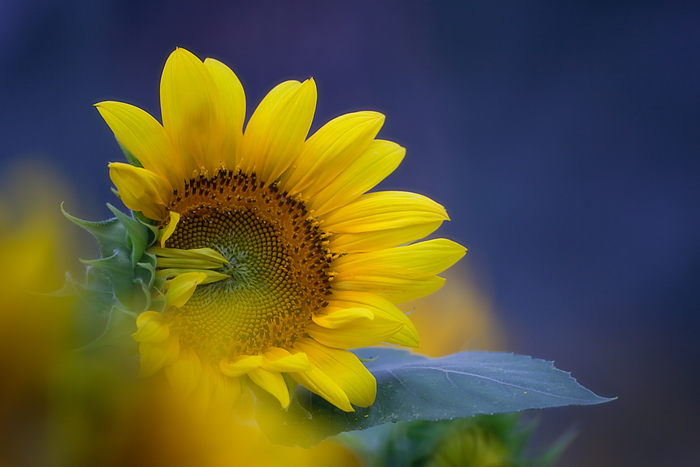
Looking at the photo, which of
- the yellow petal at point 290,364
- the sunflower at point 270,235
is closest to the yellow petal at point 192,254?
the sunflower at point 270,235

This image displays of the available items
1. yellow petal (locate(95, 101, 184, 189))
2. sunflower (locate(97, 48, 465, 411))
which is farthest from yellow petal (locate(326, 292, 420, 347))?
yellow petal (locate(95, 101, 184, 189))

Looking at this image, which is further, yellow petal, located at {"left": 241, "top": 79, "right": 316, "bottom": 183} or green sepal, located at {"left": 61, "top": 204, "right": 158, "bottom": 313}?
yellow petal, located at {"left": 241, "top": 79, "right": 316, "bottom": 183}

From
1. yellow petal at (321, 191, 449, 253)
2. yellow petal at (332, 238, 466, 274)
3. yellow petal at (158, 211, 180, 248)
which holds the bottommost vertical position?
yellow petal at (158, 211, 180, 248)

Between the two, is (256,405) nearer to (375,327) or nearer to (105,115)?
(375,327)

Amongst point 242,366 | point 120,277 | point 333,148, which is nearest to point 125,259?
point 120,277

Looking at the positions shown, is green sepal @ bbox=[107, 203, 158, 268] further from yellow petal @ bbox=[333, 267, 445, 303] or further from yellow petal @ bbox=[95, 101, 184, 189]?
yellow petal @ bbox=[333, 267, 445, 303]

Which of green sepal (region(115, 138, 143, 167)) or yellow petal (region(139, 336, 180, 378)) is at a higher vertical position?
green sepal (region(115, 138, 143, 167))
